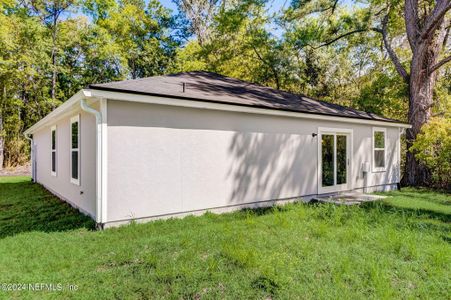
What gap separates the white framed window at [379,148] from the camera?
1008 cm

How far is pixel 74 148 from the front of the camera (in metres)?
6.95

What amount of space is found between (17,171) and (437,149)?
21.2m

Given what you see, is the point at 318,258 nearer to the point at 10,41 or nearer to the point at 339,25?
the point at 339,25

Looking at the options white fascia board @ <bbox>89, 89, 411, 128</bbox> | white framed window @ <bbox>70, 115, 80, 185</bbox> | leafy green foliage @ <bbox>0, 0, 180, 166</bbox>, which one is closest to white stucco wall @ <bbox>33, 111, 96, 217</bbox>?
white framed window @ <bbox>70, 115, 80, 185</bbox>

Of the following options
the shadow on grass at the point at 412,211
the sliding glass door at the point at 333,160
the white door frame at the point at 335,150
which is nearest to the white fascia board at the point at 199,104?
the white door frame at the point at 335,150

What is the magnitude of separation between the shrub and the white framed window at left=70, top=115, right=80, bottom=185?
10653 millimetres

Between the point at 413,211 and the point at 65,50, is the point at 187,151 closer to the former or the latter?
the point at 413,211

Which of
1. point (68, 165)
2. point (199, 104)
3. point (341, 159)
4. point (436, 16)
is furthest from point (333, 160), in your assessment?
point (68, 165)

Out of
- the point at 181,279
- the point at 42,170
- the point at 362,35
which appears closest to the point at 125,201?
the point at 181,279

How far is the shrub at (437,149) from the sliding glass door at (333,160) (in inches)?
112

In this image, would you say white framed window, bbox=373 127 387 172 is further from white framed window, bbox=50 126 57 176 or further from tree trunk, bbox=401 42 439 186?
white framed window, bbox=50 126 57 176

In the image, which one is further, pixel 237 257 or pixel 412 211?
pixel 412 211

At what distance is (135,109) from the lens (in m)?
5.46

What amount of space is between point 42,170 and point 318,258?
1127cm
